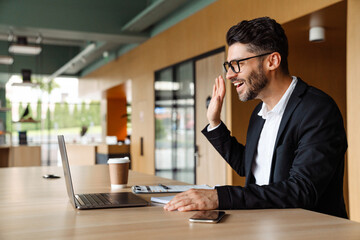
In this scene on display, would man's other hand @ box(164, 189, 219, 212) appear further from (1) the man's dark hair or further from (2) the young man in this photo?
(1) the man's dark hair

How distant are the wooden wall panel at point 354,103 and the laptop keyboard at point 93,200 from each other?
2.63 meters

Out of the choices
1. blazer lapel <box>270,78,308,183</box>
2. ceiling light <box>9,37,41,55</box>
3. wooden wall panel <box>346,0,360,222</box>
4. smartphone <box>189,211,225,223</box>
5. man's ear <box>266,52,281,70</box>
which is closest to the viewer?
smartphone <box>189,211,225,223</box>

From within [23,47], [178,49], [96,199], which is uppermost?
[23,47]

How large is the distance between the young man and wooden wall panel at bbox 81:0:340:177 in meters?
2.45

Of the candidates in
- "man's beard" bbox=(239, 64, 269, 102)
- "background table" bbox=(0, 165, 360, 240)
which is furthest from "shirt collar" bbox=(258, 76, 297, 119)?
"background table" bbox=(0, 165, 360, 240)

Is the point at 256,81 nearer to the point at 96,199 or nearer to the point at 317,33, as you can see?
the point at 96,199

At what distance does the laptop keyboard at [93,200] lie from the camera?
1557mm

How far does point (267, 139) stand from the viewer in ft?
6.33

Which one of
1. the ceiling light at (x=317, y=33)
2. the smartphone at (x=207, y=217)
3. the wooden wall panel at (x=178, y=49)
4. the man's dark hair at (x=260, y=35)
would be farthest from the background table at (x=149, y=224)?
the ceiling light at (x=317, y=33)

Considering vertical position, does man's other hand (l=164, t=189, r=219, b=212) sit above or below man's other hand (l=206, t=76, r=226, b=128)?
below

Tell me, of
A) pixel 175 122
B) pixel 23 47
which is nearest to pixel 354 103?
pixel 175 122

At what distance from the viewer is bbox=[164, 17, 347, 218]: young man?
1.47 meters

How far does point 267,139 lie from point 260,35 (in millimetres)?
467

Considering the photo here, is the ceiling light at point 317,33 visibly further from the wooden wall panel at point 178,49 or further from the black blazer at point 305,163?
the black blazer at point 305,163
